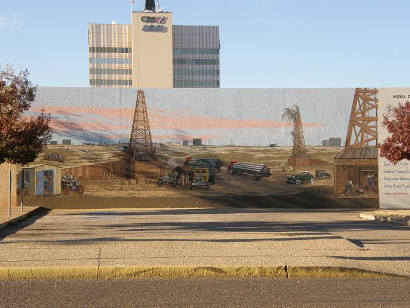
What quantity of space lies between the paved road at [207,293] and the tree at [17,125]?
1287 cm

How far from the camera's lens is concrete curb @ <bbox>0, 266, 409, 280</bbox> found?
1051 cm

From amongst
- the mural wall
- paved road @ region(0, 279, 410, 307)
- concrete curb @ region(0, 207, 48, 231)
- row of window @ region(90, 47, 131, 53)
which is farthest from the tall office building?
paved road @ region(0, 279, 410, 307)

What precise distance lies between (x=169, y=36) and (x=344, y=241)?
5587 inches

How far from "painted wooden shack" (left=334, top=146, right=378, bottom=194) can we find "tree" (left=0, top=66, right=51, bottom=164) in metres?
17.6

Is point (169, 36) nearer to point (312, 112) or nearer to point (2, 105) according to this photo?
point (312, 112)

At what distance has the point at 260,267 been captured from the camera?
10742 mm

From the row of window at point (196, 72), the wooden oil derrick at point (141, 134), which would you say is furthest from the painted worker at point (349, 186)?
the row of window at point (196, 72)

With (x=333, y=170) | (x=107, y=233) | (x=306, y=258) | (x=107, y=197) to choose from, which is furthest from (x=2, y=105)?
(x=333, y=170)

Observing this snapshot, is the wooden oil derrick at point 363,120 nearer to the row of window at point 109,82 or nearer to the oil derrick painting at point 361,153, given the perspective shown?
the oil derrick painting at point 361,153

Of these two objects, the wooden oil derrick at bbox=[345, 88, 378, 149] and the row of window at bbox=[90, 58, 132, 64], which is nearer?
the wooden oil derrick at bbox=[345, 88, 378, 149]

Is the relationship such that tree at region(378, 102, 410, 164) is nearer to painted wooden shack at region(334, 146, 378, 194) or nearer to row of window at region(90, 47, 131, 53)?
painted wooden shack at region(334, 146, 378, 194)

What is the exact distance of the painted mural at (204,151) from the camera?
34.3 m

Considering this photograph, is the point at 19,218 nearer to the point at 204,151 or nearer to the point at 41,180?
the point at 41,180

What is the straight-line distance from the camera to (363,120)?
36.0 meters
